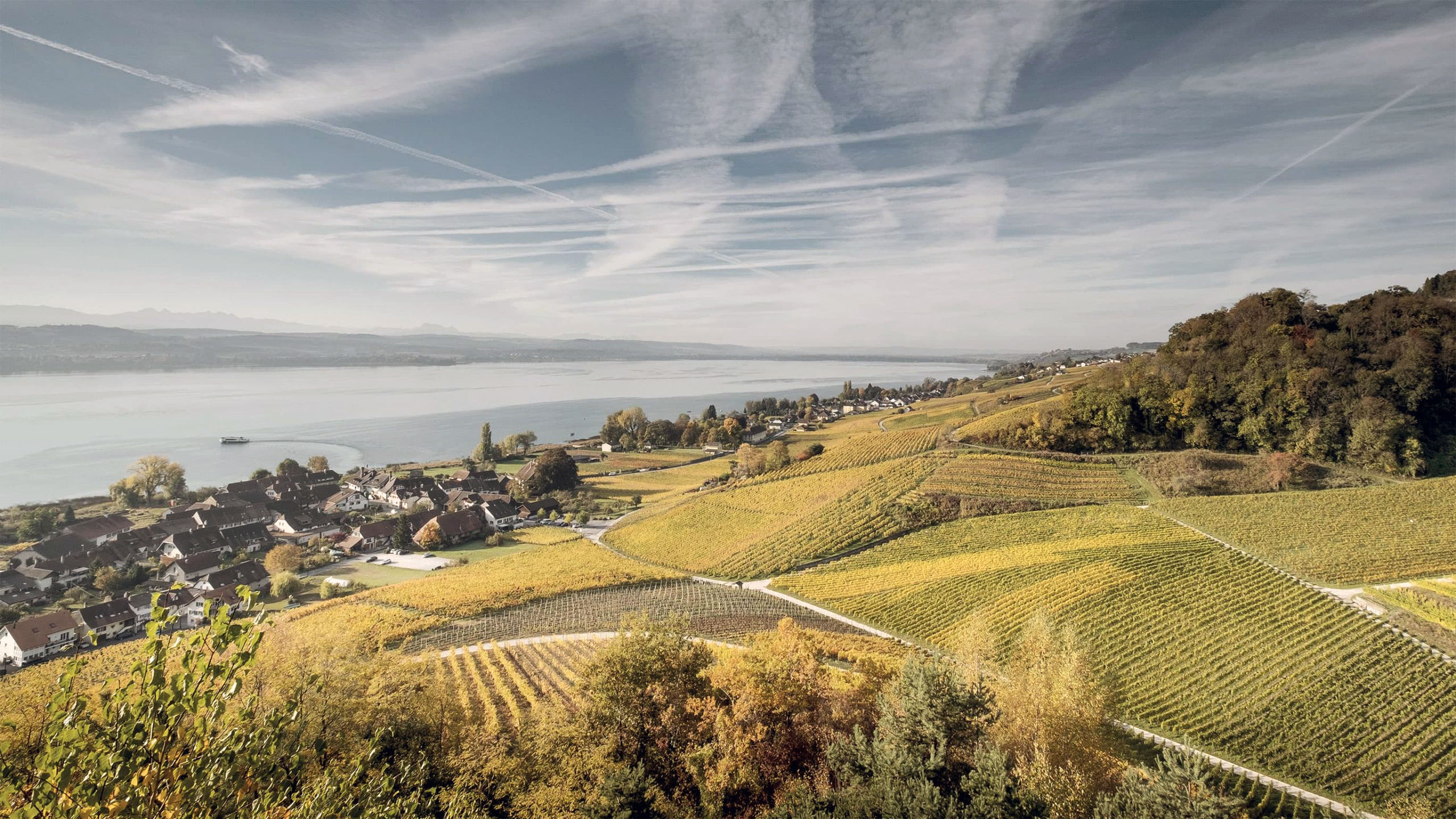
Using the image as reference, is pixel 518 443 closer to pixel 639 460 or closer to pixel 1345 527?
pixel 639 460

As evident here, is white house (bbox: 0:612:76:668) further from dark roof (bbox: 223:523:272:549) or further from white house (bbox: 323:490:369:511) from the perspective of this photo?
white house (bbox: 323:490:369:511)

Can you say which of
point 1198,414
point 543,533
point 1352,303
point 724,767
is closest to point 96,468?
point 543,533

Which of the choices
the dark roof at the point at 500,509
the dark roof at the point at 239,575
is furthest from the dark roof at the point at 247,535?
the dark roof at the point at 500,509

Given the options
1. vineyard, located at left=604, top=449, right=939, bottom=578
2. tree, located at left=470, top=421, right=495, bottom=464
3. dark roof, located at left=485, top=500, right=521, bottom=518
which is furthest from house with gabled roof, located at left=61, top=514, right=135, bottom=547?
vineyard, located at left=604, top=449, right=939, bottom=578

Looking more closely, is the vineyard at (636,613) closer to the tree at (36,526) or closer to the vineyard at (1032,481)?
the vineyard at (1032,481)

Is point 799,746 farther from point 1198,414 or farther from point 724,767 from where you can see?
point 1198,414

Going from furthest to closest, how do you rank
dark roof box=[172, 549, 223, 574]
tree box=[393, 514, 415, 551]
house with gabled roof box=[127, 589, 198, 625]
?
tree box=[393, 514, 415, 551], dark roof box=[172, 549, 223, 574], house with gabled roof box=[127, 589, 198, 625]
